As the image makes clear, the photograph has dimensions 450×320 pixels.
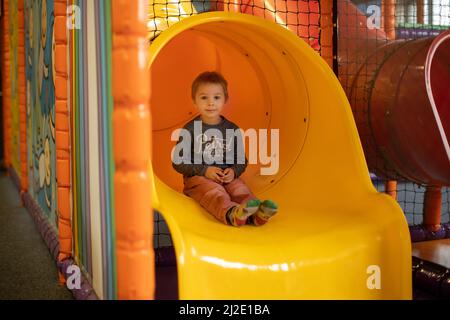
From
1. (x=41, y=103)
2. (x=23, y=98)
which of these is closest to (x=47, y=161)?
(x=41, y=103)

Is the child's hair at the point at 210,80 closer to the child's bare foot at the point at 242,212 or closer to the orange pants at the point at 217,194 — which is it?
the orange pants at the point at 217,194

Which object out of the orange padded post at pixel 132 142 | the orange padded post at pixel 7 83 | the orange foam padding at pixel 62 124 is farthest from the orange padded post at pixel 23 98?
the orange padded post at pixel 132 142

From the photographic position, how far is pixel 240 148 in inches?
65.8

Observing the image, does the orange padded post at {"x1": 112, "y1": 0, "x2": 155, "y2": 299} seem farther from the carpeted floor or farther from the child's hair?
the child's hair

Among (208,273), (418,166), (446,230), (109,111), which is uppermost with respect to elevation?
(109,111)

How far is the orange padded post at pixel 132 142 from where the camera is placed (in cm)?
83

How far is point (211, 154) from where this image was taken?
1644 mm

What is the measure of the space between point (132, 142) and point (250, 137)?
99 cm

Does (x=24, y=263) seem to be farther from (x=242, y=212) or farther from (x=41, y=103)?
(x=242, y=212)

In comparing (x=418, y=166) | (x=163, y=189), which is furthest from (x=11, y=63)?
(x=418, y=166)

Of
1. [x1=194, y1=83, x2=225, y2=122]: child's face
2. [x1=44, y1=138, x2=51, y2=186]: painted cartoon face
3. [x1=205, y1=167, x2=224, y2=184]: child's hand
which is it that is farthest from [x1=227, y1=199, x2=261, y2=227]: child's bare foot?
[x1=44, y1=138, x2=51, y2=186]: painted cartoon face

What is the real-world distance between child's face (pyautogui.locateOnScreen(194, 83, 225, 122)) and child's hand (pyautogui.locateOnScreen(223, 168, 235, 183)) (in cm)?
18
